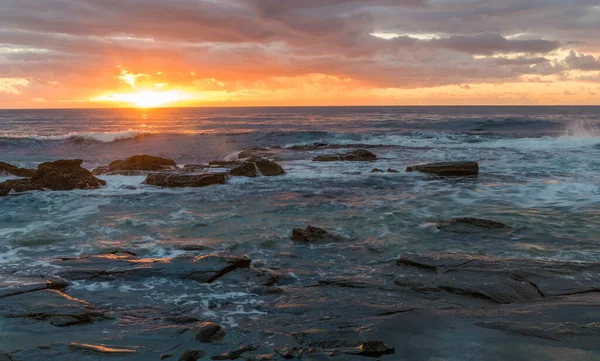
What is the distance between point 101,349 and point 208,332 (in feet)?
3.49

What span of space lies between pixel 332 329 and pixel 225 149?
109 feet

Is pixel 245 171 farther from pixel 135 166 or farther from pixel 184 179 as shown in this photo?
pixel 135 166

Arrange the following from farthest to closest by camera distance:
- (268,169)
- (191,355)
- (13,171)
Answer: (268,169), (13,171), (191,355)

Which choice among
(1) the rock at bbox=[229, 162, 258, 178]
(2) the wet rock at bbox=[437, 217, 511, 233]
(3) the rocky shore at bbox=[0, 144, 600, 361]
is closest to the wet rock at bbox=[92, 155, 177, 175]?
(1) the rock at bbox=[229, 162, 258, 178]

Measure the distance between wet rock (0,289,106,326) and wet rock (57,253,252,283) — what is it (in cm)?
98

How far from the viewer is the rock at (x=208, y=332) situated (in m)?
4.98

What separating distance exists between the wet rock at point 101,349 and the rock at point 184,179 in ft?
39.8

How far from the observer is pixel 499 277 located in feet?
21.9

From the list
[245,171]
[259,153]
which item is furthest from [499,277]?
[259,153]

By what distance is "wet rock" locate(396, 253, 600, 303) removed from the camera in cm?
627

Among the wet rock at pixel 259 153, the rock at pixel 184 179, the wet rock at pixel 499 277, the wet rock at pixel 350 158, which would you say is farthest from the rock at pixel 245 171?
the wet rock at pixel 499 277

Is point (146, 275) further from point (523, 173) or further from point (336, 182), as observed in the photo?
point (523, 173)

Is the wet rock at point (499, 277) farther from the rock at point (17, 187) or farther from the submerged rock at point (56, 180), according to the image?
the rock at point (17, 187)

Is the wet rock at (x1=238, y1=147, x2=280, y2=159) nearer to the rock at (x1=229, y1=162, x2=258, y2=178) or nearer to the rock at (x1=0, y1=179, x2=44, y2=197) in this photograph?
the rock at (x1=229, y1=162, x2=258, y2=178)
